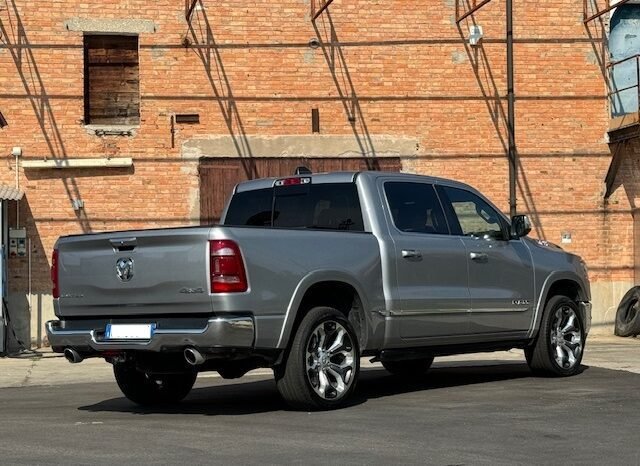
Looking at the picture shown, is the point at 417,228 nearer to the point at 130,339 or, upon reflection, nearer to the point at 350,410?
the point at 350,410

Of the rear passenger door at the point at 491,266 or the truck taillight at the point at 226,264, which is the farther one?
the rear passenger door at the point at 491,266

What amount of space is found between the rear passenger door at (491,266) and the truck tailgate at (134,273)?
2943 millimetres

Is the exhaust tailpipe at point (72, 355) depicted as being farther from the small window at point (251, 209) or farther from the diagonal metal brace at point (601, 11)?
the diagonal metal brace at point (601, 11)

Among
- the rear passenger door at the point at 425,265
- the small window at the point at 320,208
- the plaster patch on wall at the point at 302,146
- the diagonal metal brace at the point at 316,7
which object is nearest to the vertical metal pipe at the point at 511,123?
the plaster patch on wall at the point at 302,146

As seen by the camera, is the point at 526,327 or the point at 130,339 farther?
the point at 526,327

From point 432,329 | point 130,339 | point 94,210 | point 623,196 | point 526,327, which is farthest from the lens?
point 623,196

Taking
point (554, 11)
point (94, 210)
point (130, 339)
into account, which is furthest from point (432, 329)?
point (554, 11)

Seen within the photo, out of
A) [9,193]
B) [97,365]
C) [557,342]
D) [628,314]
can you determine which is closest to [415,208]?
[557,342]

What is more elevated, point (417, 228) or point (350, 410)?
point (417, 228)

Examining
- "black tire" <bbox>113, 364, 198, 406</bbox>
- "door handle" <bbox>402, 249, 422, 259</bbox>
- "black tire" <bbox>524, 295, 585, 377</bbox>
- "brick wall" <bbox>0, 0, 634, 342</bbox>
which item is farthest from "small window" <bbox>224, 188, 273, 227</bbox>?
"brick wall" <bbox>0, 0, 634, 342</bbox>

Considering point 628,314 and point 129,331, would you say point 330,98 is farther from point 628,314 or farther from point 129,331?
point 129,331

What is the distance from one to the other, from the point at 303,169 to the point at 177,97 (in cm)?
1067

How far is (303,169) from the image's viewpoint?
11.4 metres

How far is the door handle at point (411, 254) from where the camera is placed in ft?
34.7
